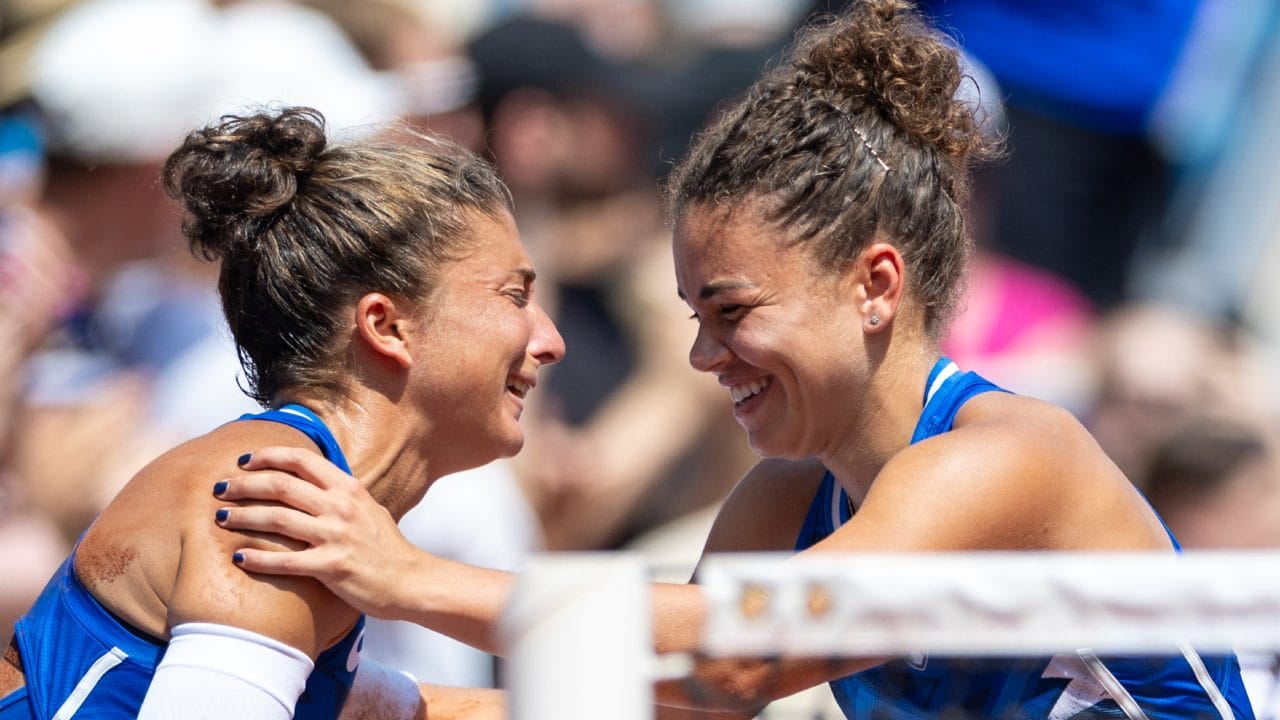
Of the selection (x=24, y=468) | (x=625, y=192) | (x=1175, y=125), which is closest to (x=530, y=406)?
(x=625, y=192)

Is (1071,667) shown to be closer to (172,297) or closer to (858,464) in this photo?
(858,464)

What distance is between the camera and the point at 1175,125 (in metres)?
5.71

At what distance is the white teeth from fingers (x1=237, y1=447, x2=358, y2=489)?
0.87m

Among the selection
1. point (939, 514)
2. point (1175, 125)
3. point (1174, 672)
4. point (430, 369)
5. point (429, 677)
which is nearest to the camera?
point (939, 514)

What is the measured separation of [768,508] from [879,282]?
0.64 metres

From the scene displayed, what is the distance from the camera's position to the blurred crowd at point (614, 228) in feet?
16.0

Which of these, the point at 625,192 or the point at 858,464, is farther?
the point at 625,192

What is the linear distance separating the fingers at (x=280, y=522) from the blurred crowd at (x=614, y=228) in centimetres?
219

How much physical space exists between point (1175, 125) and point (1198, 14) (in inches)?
16.5

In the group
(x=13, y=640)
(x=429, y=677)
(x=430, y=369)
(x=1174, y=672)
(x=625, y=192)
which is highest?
(x=430, y=369)

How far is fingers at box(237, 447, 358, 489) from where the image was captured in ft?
7.63

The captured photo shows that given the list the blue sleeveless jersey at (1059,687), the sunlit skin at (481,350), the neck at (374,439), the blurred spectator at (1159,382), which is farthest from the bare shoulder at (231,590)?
the blurred spectator at (1159,382)

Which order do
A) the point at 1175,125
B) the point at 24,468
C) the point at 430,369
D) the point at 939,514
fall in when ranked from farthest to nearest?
the point at 1175,125, the point at 24,468, the point at 430,369, the point at 939,514

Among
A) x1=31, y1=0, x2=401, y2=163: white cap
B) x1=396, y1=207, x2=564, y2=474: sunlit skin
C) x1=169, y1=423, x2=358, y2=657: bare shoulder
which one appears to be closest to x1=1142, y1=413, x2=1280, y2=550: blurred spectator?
x1=396, y1=207, x2=564, y2=474: sunlit skin
